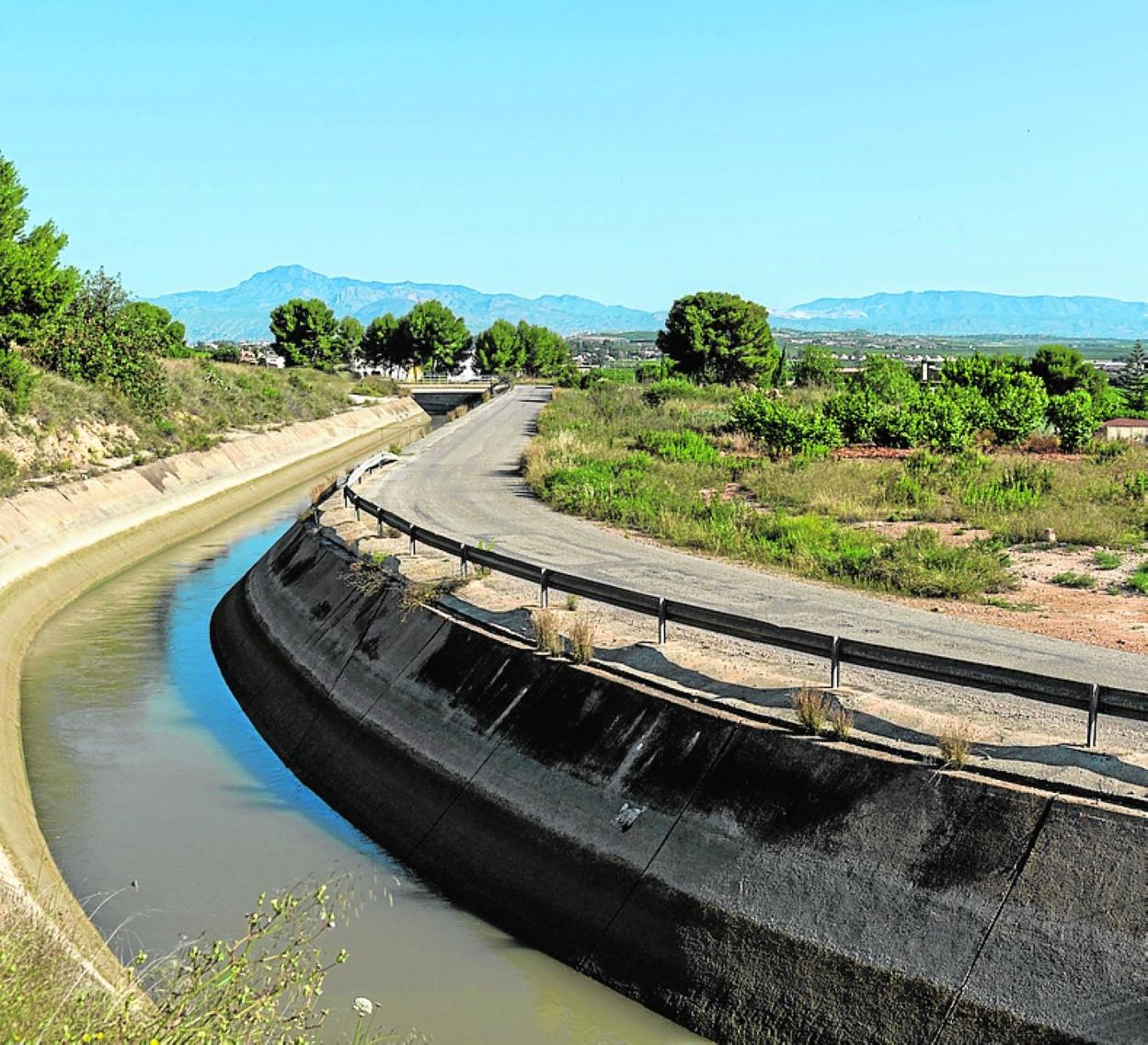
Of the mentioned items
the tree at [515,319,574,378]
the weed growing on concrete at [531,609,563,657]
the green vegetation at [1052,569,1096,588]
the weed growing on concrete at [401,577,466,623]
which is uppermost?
the weed growing on concrete at [531,609,563,657]

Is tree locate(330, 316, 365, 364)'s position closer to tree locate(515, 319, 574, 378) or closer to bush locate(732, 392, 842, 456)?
tree locate(515, 319, 574, 378)

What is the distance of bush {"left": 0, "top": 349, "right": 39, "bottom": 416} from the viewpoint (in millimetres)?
40719

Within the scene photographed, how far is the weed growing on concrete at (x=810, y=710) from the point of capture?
12.9 metres

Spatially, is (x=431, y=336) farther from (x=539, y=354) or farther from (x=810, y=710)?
(x=810, y=710)

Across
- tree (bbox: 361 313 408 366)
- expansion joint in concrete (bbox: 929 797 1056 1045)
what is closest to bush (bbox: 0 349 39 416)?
expansion joint in concrete (bbox: 929 797 1056 1045)

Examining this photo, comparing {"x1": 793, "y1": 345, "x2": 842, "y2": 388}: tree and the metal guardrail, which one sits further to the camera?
{"x1": 793, "y1": 345, "x2": 842, "y2": 388}: tree

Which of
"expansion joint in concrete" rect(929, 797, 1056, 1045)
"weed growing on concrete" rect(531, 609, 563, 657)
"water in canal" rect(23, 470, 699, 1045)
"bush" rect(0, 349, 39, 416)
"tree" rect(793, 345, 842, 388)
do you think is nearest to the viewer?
"expansion joint in concrete" rect(929, 797, 1056, 1045)

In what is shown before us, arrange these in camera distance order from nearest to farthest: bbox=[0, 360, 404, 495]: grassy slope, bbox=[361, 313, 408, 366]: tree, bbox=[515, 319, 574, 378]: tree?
bbox=[0, 360, 404, 495]: grassy slope
bbox=[361, 313, 408, 366]: tree
bbox=[515, 319, 574, 378]: tree

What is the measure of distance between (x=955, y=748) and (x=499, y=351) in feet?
443

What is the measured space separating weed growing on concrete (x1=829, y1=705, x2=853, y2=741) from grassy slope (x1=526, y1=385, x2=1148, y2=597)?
862 cm

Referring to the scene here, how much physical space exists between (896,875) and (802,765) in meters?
1.71

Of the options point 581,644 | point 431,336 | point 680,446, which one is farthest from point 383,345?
point 581,644

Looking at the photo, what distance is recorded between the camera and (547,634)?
16891 mm

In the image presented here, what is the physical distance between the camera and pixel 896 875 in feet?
36.4
